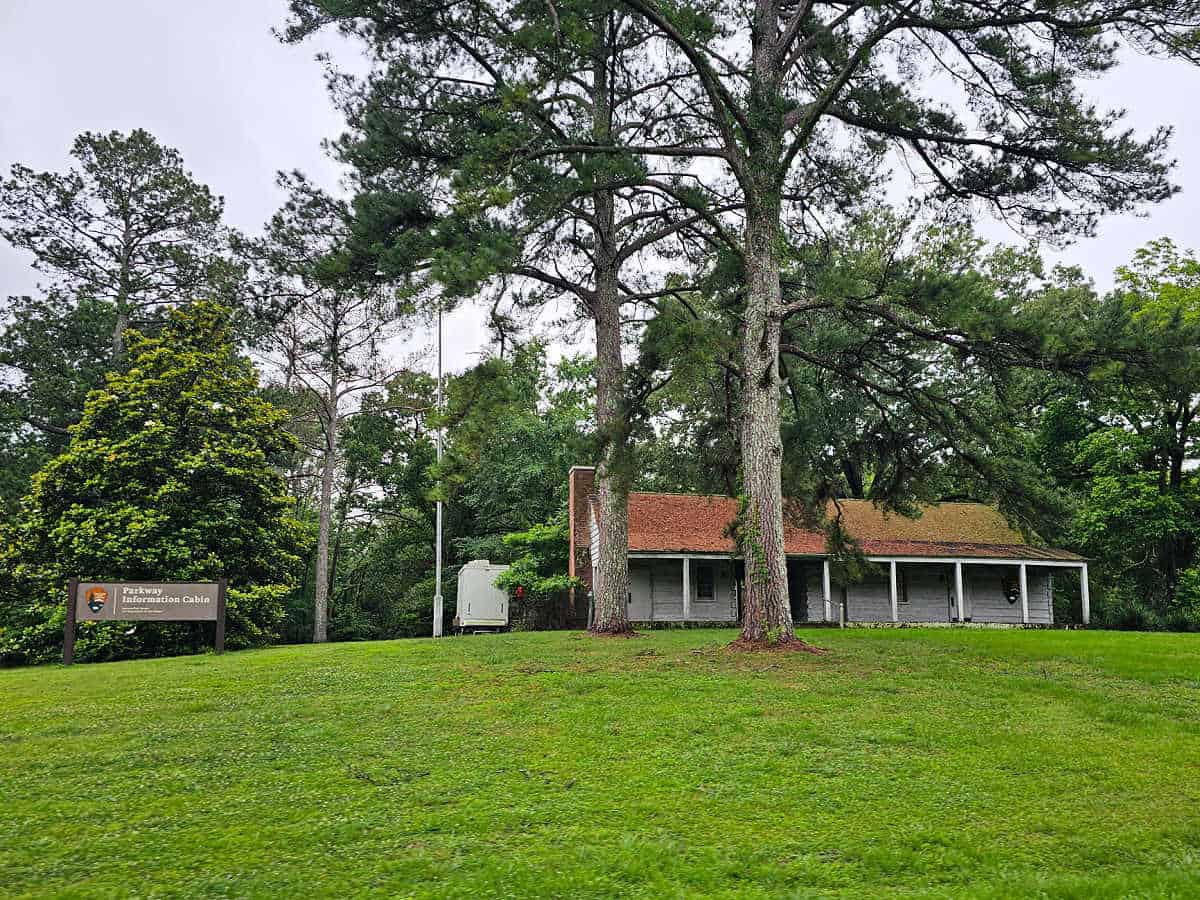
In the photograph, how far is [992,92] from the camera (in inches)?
485

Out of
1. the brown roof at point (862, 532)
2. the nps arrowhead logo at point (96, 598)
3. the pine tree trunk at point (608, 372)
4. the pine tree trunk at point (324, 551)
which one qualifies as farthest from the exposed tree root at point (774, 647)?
the pine tree trunk at point (324, 551)

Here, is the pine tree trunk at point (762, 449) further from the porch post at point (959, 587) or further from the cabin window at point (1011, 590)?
the cabin window at point (1011, 590)

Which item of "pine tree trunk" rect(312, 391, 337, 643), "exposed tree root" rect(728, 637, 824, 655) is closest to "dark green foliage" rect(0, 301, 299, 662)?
"pine tree trunk" rect(312, 391, 337, 643)

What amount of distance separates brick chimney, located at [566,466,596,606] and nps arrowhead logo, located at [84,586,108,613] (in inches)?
562

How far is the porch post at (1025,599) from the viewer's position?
84.4 ft

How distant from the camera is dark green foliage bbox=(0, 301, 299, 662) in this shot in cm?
1883

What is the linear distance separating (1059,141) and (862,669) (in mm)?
8276

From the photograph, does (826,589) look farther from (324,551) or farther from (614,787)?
(614,787)

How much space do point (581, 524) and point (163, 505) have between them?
1247cm

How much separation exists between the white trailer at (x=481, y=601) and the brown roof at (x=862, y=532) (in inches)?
205

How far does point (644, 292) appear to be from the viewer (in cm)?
1847

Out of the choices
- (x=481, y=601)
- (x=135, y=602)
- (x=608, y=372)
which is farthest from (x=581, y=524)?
(x=135, y=602)

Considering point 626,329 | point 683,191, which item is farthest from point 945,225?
point 626,329

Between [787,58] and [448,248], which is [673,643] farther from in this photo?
[787,58]
